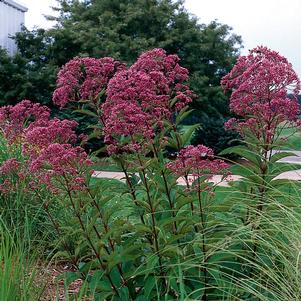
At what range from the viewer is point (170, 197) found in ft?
10.5

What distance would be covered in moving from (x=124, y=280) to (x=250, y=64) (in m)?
1.27

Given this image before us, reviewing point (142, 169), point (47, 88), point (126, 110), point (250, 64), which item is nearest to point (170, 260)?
point (142, 169)

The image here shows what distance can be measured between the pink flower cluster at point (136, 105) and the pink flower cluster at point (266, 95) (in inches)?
12.6

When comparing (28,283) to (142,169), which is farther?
(28,283)

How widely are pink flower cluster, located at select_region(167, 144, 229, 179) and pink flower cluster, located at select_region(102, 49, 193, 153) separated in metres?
0.19

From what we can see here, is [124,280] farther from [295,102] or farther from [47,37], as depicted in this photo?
[47,37]

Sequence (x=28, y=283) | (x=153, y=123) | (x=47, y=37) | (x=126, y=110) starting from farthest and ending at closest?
(x=47, y=37) → (x=28, y=283) → (x=153, y=123) → (x=126, y=110)

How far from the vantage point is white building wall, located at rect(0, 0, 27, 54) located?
722 inches

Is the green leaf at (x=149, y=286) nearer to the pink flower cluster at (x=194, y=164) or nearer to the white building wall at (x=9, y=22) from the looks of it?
the pink flower cluster at (x=194, y=164)

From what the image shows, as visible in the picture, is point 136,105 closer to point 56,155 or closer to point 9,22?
point 56,155

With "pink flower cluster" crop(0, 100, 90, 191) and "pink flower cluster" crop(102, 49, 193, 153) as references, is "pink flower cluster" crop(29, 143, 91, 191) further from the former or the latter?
"pink flower cluster" crop(102, 49, 193, 153)

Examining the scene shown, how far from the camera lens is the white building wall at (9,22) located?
18.3 meters

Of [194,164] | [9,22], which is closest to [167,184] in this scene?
[194,164]

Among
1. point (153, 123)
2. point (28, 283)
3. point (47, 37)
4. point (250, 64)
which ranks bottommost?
point (28, 283)
